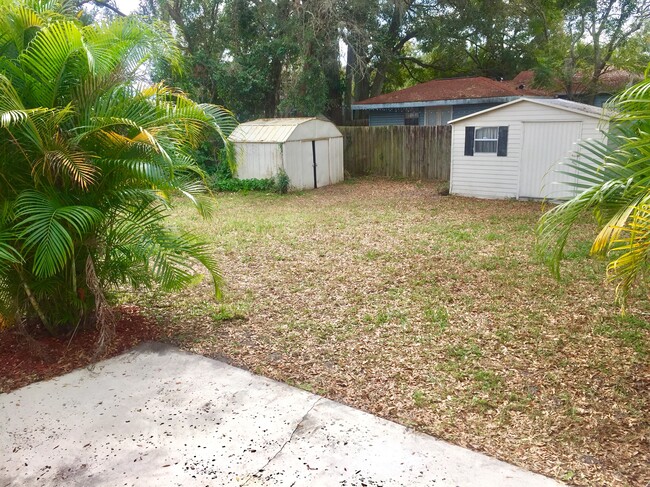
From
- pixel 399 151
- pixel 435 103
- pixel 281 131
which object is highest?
pixel 435 103

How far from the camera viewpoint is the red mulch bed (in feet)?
13.7

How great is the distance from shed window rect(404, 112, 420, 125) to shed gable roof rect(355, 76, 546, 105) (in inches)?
36.1

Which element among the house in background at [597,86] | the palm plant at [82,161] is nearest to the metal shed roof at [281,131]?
the house in background at [597,86]

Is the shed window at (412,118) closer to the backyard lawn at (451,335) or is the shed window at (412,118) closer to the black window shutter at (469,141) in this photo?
the black window shutter at (469,141)

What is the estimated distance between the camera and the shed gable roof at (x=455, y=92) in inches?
707

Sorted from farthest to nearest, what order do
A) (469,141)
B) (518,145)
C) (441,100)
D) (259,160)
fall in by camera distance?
(441,100) < (259,160) < (469,141) < (518,145)

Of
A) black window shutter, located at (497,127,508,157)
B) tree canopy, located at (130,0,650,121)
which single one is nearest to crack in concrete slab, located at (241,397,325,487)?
black window shutter, located at (497,127,508,157)

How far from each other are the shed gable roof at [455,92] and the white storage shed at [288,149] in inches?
208

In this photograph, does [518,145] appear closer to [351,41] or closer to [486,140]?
[486,140]

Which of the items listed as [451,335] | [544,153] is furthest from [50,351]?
[544,153]

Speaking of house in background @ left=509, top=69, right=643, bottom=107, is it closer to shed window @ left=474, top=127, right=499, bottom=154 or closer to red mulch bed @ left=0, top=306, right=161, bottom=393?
shed window @ left=474, top=127, right=499, bottom=154

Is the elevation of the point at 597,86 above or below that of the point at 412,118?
above

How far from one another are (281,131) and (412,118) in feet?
27.7

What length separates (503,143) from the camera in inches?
468
